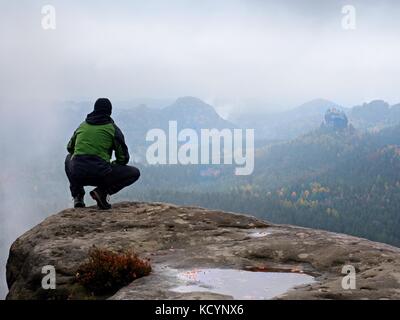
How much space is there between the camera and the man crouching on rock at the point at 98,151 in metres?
15.3

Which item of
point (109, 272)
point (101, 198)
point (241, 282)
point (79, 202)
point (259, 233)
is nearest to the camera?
point (241, 282)

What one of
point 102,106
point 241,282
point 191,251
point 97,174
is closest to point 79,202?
point 97,174

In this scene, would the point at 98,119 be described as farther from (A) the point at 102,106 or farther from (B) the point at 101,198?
(B) the point at 101,198

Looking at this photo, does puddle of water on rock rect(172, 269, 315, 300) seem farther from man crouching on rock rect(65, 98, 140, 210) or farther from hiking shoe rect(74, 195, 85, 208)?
hiking shoe rect(74, 195, 85, 208)

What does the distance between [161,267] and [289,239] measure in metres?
3.91

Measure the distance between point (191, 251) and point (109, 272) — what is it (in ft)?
9.30

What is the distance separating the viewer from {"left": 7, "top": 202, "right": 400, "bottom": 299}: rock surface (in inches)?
362

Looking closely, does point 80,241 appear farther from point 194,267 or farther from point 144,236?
point 194,267

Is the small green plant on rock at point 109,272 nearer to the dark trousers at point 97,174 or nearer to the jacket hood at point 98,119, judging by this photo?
the dark trousers at point 97,174

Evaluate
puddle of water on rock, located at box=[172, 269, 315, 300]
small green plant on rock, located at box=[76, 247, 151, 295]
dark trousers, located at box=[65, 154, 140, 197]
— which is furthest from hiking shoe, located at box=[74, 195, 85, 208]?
puddle of water on rock, located at box=[172, 269, 315, 300]

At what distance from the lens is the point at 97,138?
15352 millimetres

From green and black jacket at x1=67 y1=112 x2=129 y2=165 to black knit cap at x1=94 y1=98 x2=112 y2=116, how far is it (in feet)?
0.42

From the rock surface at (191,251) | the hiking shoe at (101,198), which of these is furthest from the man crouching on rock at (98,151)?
the rock surface at (191,251)
